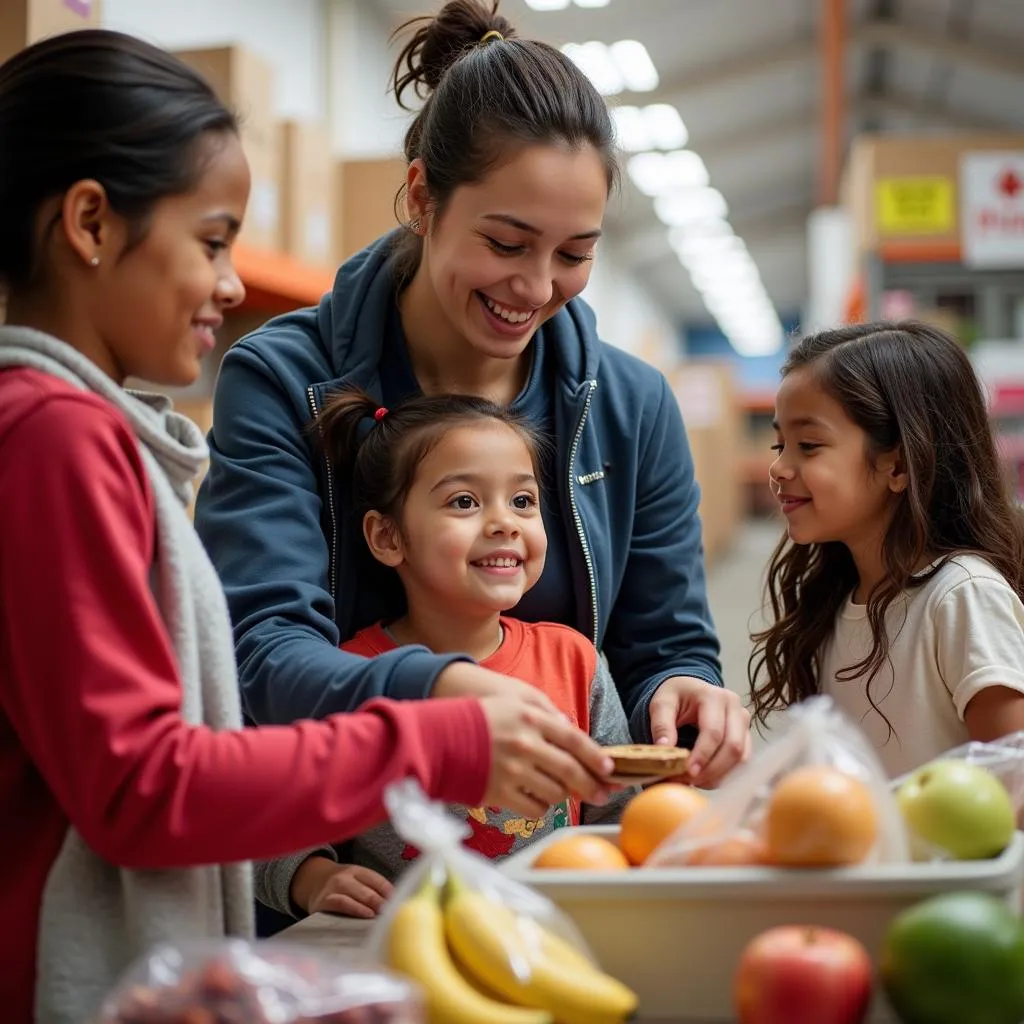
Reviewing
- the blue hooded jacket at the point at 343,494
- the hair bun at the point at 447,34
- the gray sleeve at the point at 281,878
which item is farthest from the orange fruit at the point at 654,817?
the hair bun at the point at 447,34

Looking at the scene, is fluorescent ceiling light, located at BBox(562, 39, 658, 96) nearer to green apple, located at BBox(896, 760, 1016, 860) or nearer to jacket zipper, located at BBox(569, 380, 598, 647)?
jacket zipper, located at BBox(569, 380, 598, 647)

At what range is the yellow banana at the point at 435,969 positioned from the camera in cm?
83

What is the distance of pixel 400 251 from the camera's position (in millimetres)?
1865

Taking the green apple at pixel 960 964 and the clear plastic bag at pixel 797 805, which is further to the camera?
the clear plastic bag at pixel 797 805

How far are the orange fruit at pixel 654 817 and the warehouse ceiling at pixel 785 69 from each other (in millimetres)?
6114

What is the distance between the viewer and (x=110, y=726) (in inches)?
35.5

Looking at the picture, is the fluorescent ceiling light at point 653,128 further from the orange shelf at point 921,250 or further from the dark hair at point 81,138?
the dark hair at point 81,138

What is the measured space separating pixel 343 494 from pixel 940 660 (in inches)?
32.6

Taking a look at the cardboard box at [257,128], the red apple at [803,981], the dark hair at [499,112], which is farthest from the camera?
the cardboard box at [257,128]

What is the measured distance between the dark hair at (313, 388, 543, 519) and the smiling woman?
0.08ft

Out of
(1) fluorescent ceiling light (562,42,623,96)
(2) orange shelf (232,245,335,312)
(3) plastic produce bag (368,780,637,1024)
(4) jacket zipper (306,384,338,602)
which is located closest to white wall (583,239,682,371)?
(1) fluorescent ceiling light (562,42,623,96)

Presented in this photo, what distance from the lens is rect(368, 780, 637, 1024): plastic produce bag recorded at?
33.5 inches

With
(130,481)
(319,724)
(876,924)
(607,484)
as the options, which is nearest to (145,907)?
(319,724)

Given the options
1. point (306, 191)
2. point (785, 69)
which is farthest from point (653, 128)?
point (306, 191)
